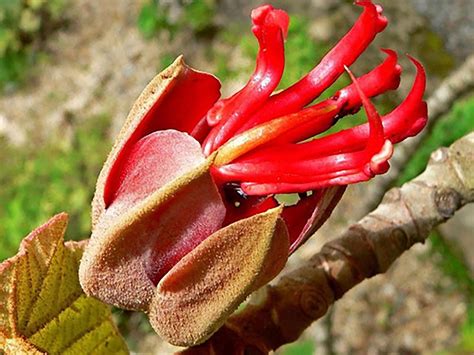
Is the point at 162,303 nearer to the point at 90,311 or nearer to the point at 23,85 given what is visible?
the point at 90,311

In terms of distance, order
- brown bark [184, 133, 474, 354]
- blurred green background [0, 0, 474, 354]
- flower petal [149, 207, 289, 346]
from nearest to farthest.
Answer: flower petal [149, 207, 289, 346] → brown bark [184, 133, 474, 354] → blurred green background [0, 0, 474, 354]

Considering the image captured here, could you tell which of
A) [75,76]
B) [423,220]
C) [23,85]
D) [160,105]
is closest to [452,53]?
[75,76]

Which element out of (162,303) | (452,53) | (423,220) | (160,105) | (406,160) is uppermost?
(160,105)

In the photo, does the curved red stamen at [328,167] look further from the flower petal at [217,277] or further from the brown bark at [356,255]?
the brown bark at [356,255]

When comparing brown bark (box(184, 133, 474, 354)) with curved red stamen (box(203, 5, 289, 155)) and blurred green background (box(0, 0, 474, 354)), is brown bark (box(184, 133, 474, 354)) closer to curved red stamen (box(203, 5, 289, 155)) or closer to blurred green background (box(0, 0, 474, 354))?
curved red stamen (box(203, 5, 289, 155))

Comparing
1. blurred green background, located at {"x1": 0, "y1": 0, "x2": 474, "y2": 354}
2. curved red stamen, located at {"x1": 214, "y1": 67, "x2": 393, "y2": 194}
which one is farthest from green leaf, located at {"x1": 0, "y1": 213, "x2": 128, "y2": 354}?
blurred green background, located at {"x1": 0, "y1": 0, "x2": 474, "y2": 354}

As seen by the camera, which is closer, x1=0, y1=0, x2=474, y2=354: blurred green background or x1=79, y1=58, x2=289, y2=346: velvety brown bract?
x1=79, y1=58, x2=289, y2=346: velvety brown bract

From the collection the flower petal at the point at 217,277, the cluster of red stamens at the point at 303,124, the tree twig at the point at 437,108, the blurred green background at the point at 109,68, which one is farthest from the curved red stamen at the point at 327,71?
the blurred green background at the point at 109,68
